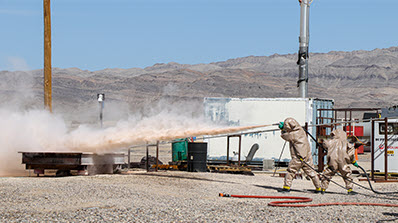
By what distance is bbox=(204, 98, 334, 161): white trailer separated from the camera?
80.6 ft

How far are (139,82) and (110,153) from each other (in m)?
110

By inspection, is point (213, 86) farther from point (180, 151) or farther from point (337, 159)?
point (337, 159)

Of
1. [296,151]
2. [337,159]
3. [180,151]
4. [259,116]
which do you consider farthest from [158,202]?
[259,116]

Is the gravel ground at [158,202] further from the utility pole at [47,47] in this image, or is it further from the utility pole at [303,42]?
the utility pole at [303,42]

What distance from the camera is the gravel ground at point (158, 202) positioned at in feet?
33.8

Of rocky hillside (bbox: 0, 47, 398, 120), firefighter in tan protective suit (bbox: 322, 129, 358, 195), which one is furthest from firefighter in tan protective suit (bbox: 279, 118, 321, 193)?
rocky hillside (bbox: 0, 47, 398, 120)

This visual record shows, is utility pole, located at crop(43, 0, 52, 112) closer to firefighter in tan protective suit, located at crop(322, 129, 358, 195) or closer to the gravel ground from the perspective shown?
the gravel ground

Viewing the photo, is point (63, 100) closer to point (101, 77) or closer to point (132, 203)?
point (101, 77)

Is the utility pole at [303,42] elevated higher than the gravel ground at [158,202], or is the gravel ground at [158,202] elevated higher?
the utility pole at [303,42]

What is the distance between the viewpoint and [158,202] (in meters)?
12.3

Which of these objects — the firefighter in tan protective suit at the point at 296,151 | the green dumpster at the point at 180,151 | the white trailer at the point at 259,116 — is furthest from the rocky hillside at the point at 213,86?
the firefighter in tan protective suit at the point at 296,151

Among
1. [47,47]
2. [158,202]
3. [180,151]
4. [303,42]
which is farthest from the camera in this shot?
[303,42]

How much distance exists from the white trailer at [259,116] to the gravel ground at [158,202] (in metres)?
7.66

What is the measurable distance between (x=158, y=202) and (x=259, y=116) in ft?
44.7
